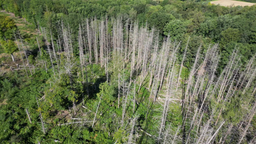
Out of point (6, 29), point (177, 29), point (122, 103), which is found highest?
point (177, 29)

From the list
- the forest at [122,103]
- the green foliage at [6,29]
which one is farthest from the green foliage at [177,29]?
the green foliage at [6,29]

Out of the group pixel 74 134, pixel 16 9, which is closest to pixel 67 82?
pixel 74 134

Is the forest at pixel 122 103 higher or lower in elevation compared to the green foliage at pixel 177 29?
lower

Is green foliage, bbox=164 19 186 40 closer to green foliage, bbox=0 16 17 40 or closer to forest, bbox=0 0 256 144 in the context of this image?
forest, bbox=0 0 256 144

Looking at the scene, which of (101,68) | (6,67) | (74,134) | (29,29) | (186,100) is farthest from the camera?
(29,29)

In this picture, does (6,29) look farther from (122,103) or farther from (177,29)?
(177,29)

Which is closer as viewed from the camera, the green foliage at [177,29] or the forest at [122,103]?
the forest at [122,103]

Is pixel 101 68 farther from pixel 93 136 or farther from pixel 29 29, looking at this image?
pixel 29 29

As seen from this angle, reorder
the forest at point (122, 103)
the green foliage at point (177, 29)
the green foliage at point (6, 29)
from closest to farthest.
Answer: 1. the forest at point (122, 103)
2. the green foliage at point (6, 29)
3. the green foliage at point (177, 29)

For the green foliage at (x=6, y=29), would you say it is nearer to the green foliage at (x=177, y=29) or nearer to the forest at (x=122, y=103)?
the forest at (x=122, y=103)

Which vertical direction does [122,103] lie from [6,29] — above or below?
below

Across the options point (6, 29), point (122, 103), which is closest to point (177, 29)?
point (122, 103)
